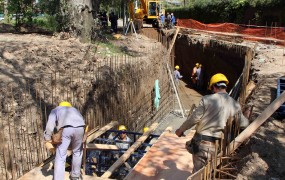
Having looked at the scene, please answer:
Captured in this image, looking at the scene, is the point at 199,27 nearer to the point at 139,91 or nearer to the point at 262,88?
the point at 139,91

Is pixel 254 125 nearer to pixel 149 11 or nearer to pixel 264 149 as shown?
pixel 264 149

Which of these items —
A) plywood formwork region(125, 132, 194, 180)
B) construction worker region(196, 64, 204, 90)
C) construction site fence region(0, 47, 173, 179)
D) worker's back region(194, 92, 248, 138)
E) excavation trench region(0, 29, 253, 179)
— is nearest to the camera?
worker's back region(194, 92, 248, 138)

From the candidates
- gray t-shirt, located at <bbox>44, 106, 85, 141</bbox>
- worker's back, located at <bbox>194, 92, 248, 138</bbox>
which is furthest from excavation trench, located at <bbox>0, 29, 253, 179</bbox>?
worker's back, located at <bbox>194, 92, 248, 138</bbox>

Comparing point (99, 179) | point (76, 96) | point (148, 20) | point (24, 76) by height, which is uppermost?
point (148, 20)

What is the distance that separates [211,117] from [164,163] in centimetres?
242

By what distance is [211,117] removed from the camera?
414 cm

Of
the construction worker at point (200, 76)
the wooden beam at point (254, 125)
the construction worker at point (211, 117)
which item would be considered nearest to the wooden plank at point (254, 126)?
the wooden beam at point (254, 125)

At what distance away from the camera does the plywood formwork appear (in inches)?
227

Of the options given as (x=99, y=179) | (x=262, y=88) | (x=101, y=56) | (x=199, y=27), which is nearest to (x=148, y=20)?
(x=199, y=27)

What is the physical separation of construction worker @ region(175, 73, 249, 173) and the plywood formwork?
151 centimetres

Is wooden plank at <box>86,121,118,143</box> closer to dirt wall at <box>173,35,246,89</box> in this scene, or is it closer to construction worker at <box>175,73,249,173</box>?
construction worker at <box>175,73,249,173</box>

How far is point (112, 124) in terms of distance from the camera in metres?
8.40

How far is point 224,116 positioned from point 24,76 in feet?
18.5

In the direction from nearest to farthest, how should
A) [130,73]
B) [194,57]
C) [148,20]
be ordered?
[130,73]
[194,57]
[148,20]
